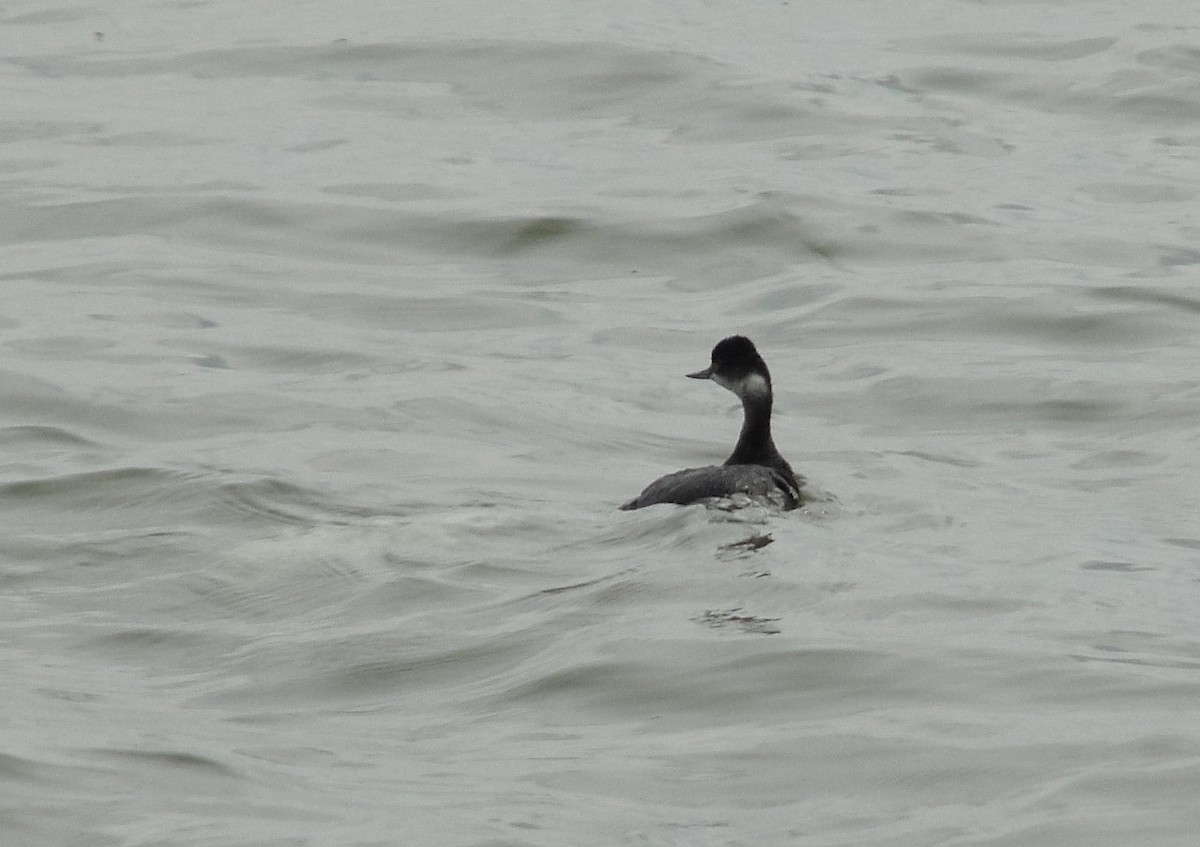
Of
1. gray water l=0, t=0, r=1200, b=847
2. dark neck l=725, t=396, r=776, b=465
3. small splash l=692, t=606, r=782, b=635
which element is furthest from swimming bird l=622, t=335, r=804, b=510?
small splash l=692, t=606, r=782, b=635

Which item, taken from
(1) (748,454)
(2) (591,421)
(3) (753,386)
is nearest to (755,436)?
(1) (748,454)

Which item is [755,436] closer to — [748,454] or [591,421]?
[748,454]

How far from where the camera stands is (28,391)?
498 inches

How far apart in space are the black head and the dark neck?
57 mm

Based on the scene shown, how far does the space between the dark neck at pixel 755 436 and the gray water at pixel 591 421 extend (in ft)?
1.04

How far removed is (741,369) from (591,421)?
153cm

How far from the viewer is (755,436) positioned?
440 inches

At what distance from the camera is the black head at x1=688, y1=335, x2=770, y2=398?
36.6 ft

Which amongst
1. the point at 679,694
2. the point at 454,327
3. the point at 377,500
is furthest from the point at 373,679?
the point at 454,327

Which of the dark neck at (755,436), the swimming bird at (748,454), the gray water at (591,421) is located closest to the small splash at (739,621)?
the gray water at (591,421)

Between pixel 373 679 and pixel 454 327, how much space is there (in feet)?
20.5

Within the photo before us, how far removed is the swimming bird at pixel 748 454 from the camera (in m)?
Result: 10.4

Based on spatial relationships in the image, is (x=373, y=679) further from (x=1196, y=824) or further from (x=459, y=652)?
(x=1196, y=824)

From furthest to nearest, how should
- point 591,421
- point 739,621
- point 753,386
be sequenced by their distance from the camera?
point 591,421
point 753,386
point 739,621
